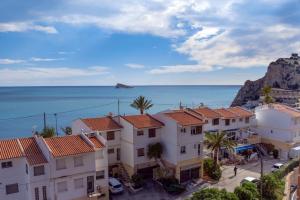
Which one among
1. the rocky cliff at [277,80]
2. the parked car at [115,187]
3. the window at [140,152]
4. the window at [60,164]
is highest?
the rocky cliff at [277,80]

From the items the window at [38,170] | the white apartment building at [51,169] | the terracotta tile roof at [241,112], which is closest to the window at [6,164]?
the white apartment building at [51,169]

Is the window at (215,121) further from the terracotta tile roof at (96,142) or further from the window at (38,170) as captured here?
the window at (38,170)


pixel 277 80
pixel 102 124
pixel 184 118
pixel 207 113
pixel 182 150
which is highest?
pixel 277 80

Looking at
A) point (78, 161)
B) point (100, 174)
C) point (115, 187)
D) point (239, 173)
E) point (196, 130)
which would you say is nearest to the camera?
point (78, 161)

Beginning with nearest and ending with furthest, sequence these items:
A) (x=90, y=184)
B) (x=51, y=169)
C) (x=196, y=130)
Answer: (x=51, y=169) → (x=90, y=184) → (x=196, y=130)

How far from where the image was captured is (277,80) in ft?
486

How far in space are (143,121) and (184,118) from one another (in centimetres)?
604

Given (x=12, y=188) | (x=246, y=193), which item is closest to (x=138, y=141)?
(x=246, y=193)

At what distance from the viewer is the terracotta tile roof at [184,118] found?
41.9 meters

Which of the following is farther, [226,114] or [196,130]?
[226,114]

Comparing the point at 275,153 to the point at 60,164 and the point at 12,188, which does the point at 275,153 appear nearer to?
the point at 60,164

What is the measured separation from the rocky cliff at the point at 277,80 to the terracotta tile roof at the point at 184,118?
112 metres

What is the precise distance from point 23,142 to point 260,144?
44.1 meters

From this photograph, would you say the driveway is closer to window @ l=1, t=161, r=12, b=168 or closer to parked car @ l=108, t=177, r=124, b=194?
parked car @ l=108, t=177, r=124, b=194
